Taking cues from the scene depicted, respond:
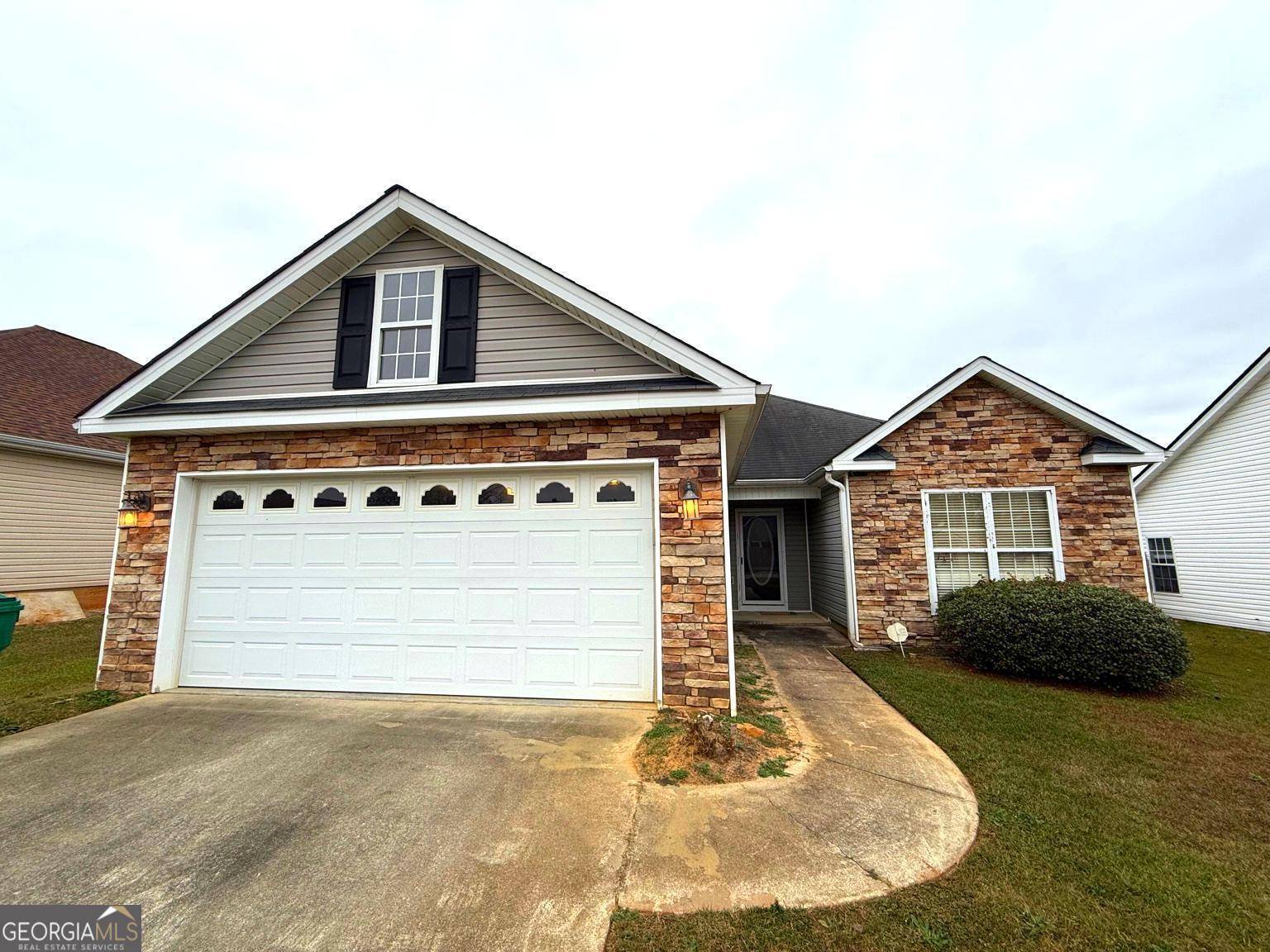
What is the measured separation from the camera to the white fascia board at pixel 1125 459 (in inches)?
335

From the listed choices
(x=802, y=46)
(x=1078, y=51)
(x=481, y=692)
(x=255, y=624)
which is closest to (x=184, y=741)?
(x=255, y=624)

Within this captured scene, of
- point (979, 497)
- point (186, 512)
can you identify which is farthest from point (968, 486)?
point (186, 512)

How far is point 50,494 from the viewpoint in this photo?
1116cm

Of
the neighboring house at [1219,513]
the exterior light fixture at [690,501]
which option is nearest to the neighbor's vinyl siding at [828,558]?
the exterior light fixture at [690,501]

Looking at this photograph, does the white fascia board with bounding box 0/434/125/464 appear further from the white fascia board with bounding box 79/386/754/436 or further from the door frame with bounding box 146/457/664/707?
the door frame with bounding box 146/457/664/707

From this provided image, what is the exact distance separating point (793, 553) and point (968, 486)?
16.2 feet

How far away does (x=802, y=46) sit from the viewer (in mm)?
9578

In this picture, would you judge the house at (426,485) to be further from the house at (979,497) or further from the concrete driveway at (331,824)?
the house at (979,497)

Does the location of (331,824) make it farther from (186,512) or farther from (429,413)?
(186,512)

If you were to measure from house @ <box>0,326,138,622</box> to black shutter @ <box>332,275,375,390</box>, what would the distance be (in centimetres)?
752

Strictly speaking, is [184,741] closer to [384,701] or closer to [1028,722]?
[384,701]

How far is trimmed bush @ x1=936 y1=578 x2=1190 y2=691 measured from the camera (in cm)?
645

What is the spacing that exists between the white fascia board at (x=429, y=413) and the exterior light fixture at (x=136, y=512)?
83 centimetres

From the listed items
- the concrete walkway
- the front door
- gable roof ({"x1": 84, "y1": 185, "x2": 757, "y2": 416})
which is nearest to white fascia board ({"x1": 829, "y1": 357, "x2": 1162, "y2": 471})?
the front door
